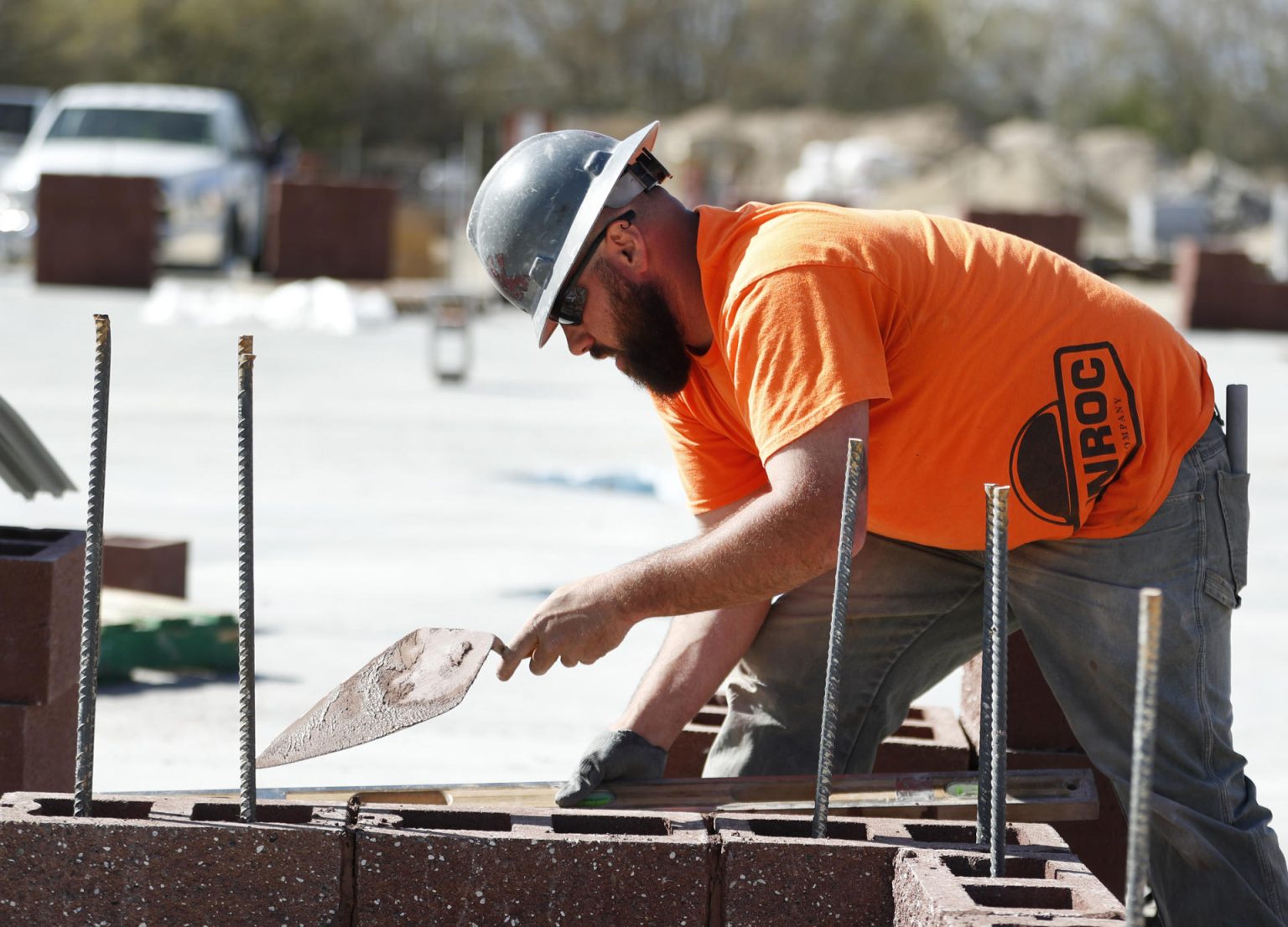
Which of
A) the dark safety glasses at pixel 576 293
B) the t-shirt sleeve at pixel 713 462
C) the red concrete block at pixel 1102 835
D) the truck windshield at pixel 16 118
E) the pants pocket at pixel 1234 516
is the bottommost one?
the red concrete block at pixel 1102 835

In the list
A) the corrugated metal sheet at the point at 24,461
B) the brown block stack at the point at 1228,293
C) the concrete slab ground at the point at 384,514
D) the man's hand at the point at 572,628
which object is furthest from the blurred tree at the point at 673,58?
the man's hand at the point at 572,628

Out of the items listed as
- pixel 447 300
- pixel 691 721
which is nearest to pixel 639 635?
pixel 691 721

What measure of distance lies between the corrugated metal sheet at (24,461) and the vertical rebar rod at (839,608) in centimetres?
226

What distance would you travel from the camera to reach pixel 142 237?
17.9m

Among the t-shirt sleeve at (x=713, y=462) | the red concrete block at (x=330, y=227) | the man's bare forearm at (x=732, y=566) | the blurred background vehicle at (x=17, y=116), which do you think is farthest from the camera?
the blurred background vehicle at (x=17, y=116)

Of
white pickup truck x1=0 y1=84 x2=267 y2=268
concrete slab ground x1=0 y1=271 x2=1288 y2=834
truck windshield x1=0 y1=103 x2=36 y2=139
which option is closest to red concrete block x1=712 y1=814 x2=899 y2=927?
concrete slab ground x1=0 y1=271 x2=1288 y2=834

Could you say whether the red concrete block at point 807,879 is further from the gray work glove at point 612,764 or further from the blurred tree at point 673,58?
the blurred tree at point 673,58

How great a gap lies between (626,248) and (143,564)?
10.4 ft

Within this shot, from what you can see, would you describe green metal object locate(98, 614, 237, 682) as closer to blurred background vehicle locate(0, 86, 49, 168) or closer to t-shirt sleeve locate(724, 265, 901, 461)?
t-shirt sleeve locate(724, 265, 901, 461)

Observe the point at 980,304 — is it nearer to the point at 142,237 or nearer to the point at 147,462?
the point at 147,462

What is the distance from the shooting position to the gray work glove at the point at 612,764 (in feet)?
10.5

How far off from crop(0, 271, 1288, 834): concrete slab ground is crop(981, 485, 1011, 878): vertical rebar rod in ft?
6.71

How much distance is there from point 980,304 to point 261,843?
5.06ft

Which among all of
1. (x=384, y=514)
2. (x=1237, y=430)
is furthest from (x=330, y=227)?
(x=1237, y=430)
